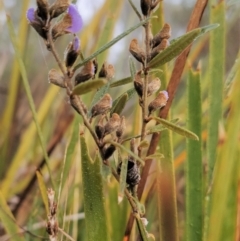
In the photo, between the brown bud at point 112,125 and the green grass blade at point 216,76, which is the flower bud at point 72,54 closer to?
the brown bud at point 112,125

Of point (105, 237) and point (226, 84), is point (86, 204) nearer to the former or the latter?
point (105, 237)

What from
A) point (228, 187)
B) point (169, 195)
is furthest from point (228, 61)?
point (228, 187)

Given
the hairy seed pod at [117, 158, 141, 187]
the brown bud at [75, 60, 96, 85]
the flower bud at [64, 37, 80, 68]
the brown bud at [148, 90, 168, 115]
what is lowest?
the hairy seed pod at [117, 158, 141, 187]

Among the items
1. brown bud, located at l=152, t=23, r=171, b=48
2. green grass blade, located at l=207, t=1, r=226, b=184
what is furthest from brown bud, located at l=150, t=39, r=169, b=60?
green grass blade, located at l=207, t=1, r=226, b=184

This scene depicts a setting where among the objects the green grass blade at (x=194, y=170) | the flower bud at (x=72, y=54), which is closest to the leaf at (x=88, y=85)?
the flower bud at (x=72, y=54)

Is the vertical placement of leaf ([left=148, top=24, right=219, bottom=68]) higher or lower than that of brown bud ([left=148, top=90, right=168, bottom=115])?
higher

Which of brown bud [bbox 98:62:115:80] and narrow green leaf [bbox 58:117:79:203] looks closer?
brown bud [bbox 98:62:115:80]

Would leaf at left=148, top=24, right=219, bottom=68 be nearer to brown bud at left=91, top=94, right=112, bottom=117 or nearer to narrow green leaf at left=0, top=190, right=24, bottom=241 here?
brown bud at left=91, top=94, right=112, bottom=117
